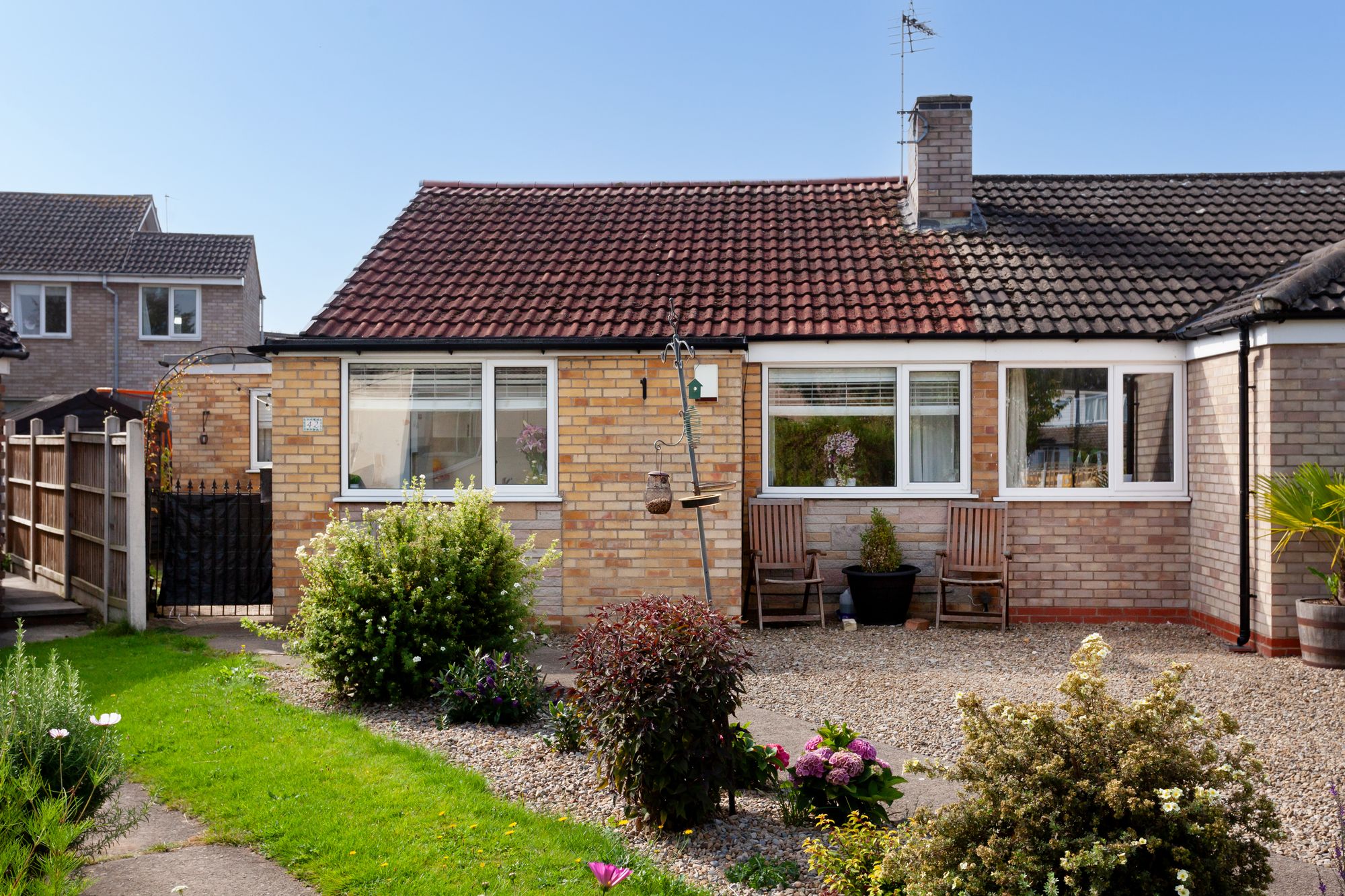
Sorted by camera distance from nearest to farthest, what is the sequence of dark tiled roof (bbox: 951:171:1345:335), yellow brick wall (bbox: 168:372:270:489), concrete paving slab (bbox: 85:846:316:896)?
concrete paving slab (bbox: 85:846:316:896), dark tiled roof (bbox: 951:171:1345:335), yellow brick wall (bbox: 168:372:270:489)

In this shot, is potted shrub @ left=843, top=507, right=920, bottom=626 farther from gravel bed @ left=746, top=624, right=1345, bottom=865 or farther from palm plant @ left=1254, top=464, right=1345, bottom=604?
palm plant @ left=1254, top=464, right=1345, bottom=604

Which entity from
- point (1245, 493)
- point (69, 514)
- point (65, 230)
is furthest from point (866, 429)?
point (65, 230)

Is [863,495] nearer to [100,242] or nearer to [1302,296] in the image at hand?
[1302,296]

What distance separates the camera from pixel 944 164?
12.8 m

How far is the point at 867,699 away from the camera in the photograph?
299 inches

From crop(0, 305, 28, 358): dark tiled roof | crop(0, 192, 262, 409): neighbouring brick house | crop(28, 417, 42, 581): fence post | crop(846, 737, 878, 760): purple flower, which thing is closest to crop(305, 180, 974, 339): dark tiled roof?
crop(0, 305, 28, 358): dark tiled roof

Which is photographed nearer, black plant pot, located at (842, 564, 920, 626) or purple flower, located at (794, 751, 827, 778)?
purple flower, located at (794, 751, 827, 778)

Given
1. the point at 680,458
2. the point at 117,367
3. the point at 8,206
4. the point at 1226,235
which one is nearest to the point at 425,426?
the point at 680,458

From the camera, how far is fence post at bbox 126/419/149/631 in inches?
404

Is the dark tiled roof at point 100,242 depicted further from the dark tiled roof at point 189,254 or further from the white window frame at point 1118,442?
the white window frame at point 1118,442

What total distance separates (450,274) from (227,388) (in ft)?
33.7

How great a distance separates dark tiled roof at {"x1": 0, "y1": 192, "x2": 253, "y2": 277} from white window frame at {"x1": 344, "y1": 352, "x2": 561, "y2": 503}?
19642mm

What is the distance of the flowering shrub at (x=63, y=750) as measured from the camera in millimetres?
3918

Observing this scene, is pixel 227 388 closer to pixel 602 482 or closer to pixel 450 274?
pixel 450 274
